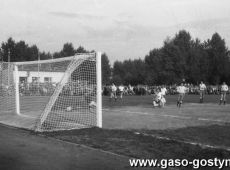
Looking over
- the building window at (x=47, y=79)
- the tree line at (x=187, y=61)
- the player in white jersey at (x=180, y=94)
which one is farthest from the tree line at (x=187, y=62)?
the building window at (x=47, y=79)

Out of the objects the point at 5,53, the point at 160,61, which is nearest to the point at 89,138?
the point at 160,61

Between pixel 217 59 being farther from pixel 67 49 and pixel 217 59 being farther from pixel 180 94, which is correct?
pixel 180 94

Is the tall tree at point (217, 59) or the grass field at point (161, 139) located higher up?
the tall tree at point (217, 59)

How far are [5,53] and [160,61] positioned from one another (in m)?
43.3

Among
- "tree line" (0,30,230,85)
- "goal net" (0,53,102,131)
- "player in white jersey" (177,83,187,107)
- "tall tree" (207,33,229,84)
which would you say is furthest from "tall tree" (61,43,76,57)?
"goal net" (0,53,102,131)

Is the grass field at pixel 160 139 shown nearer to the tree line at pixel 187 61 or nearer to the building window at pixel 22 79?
the building window at pixel 22 79

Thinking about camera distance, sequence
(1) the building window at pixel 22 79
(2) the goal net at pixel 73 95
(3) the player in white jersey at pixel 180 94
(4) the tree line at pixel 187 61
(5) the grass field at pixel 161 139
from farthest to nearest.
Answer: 1. (4) the tree line at pixel 187 61
2. (3) the player in white jersey at pixel 180 94
3. (1) the building window at pixel 22 79
4. (2) the goal net at pixel 73 95
5. (5) the grass field at pixel 161 139

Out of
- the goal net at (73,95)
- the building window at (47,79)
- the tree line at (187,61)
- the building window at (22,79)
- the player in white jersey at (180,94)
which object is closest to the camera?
the goal net at (73,95)

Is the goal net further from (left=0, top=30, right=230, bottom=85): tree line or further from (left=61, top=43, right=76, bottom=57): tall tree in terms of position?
(left=61, top=43, right=76, bottom=57): tall tree

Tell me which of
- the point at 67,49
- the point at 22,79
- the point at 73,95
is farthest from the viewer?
the point at 67,49

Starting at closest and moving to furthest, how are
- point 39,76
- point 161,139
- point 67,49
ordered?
point 161,139
point 39,76
point 67,49

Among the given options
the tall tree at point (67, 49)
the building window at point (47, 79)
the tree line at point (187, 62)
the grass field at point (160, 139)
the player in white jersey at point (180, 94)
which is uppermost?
the tall tree at point (67, 49)

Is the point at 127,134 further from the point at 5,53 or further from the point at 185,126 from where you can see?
the point at 5,53

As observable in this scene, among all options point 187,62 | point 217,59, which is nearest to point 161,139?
point 187,62
